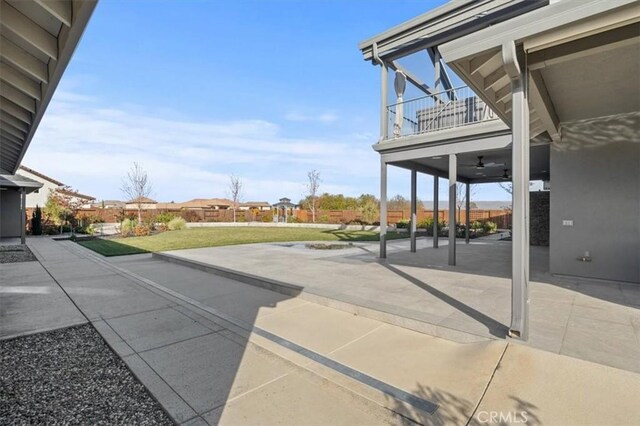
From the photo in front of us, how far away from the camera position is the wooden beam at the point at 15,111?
211 inches

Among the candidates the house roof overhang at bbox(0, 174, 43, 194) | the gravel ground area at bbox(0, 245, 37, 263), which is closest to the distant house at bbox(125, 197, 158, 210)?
the house roof overhang at bbox(0, 174, 43, 194)

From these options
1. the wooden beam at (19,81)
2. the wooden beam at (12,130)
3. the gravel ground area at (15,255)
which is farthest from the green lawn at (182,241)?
the wooden beam at (19,81)

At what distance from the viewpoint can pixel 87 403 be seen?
2.51 metres

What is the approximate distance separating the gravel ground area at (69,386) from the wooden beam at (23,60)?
10.7 ft

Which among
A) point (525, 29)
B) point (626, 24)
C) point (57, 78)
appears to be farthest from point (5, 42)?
point (626, 24)

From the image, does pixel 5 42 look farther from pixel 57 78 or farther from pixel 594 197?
pixel 594 197

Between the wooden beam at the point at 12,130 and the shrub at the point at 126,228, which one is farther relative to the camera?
the shrub at the point at 126,228

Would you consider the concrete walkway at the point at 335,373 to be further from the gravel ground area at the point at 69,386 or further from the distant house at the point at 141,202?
the distant house at the point at 141,202

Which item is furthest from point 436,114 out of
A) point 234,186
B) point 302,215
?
point 234,186

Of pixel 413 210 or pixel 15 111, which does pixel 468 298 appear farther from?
pixel 15 111

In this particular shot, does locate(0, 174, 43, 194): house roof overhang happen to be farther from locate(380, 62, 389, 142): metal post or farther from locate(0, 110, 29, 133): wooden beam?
locate(380, 62, 389, 142): metal post

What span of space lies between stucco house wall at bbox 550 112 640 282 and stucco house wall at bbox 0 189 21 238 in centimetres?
2272

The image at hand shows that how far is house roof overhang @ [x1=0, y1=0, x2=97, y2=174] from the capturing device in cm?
295

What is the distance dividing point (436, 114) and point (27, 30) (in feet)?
29.3
